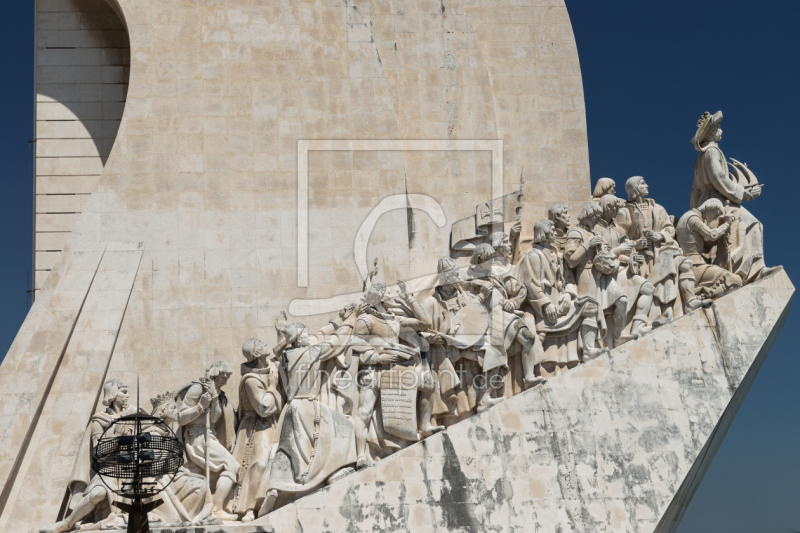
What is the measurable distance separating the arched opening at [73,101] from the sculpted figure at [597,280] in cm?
558

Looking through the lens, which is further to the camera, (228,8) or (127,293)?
(228,8)

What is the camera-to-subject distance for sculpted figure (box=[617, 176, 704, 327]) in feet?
37.4

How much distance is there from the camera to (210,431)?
34.6 feet

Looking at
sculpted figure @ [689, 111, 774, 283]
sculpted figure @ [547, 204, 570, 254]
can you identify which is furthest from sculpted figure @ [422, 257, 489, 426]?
sculpted figure @ [689, 111, 774, 283]

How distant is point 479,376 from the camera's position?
10.9 meters

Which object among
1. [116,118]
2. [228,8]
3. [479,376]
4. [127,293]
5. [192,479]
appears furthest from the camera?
[116,118]

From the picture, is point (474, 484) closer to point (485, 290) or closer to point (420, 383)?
point (420, 383)

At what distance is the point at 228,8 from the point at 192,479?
5289mm

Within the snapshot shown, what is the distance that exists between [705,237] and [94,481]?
6.19 m

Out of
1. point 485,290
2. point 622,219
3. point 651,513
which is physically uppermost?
point 622,219

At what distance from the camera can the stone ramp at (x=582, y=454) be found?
10.1m

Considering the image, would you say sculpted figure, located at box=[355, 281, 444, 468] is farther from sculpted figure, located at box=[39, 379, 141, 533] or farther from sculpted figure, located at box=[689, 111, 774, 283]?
sculpted figure, located at box=[689, 111, 774, 283]

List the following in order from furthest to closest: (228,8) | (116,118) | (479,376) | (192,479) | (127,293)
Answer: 1. (116,118)
2. (228,8)
3. (127,293)
4. (479,376)
5. (192,479)

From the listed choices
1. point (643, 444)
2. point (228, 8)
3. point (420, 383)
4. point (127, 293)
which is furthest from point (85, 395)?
point (643, 444)
